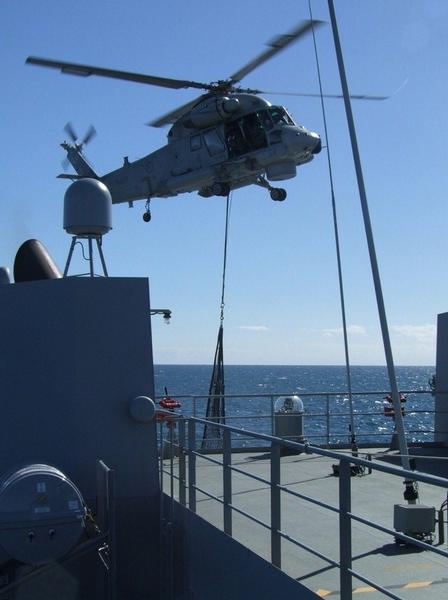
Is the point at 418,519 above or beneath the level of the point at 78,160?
beneath

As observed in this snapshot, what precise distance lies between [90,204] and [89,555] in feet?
10.3

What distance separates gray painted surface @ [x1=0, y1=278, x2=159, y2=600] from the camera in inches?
255

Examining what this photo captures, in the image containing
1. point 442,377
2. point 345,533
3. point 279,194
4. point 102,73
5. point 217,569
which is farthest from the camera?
point 279,194

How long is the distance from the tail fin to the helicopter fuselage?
3.98 m

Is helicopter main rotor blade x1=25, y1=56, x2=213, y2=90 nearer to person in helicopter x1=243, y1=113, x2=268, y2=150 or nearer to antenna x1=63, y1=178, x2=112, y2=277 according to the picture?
person in helicopter x1=243, y1=113, x2=268, y2=150

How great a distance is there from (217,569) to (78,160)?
22.9 meters

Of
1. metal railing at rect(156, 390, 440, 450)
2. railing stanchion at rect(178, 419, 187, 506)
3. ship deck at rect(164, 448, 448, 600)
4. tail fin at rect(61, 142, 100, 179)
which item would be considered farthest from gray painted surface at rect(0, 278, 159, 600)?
tail fin at rect(61, 142, 100, 179)

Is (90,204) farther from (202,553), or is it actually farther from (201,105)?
(201,105)

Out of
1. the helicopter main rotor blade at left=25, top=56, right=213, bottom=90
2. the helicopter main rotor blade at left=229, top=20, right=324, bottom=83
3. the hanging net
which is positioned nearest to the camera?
the hanging net

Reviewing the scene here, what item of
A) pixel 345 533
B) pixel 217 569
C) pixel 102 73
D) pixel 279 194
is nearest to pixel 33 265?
pixel 217 569

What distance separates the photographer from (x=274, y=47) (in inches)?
696

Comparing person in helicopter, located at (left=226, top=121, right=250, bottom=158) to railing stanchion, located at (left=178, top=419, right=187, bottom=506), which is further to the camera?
person in helicopter, located at (left=226, top=121, right=250, bottom=158)

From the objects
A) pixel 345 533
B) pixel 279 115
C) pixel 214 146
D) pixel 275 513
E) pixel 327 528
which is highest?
pixel 279 115

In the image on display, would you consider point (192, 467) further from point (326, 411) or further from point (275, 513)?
point (326, 411)
